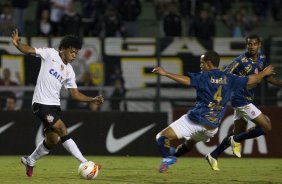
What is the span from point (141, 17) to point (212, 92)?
11.2 meters

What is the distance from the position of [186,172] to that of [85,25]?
27.6 feet

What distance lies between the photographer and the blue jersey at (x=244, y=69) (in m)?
14.0

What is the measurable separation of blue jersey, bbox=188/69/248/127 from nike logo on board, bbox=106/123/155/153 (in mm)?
6136

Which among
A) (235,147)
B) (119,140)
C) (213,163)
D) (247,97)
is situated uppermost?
(247,97)

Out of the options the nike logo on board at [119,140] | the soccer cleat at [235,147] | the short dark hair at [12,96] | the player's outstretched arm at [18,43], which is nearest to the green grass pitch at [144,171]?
the soccer cleat at [235,147]

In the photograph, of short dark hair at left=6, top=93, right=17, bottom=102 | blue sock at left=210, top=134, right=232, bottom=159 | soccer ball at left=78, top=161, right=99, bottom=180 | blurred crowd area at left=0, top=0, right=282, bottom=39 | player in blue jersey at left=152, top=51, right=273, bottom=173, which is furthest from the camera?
blurred crowd area at left=0, top=0, right=282, bottom=39

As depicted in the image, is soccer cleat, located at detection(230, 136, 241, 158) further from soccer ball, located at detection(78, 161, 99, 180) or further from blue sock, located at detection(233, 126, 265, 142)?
soccer ball, located at detection(78, 161, 99, 180)

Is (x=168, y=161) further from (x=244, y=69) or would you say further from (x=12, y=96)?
(x=12, y=96)

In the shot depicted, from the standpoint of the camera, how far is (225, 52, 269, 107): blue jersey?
Answer: 14047mm

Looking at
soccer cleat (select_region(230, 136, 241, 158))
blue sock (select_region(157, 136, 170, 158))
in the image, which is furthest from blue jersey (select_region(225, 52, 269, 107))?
blue sock (select_region(157, 136, 170, 158))

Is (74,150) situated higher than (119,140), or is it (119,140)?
(74,150)

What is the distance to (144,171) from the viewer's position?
13.8 meters

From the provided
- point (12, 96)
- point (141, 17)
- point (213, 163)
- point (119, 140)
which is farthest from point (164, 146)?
point (141, 17)

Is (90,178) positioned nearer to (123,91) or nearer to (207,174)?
(207,174)
